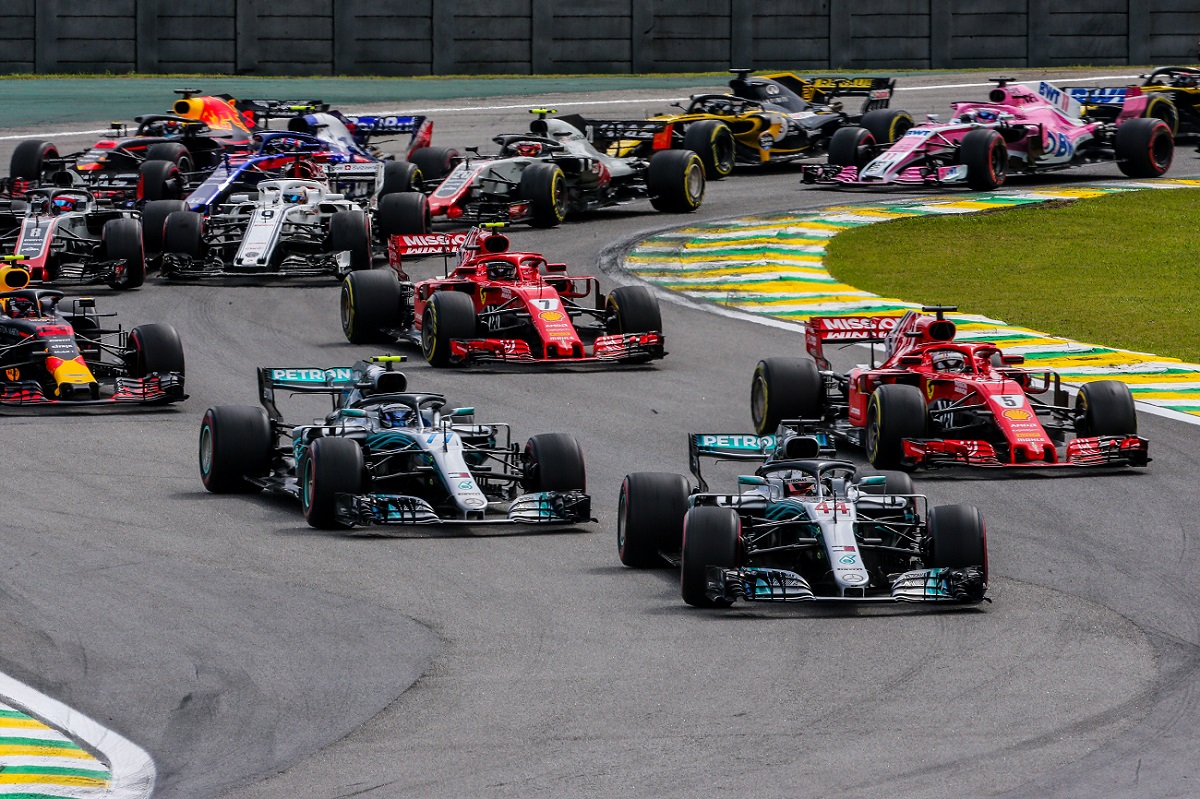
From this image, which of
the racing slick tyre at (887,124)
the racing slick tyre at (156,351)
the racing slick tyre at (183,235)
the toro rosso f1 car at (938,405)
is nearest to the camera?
the toro rosso f1 car at (938,405)

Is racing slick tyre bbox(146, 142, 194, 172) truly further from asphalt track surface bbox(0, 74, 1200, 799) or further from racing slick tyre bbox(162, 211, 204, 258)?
asphalt track surface bbox(0, 74, 1200, 799)

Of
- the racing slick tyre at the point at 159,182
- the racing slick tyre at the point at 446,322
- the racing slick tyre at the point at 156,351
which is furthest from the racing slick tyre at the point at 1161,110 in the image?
the racing slick tyre at the point at 156,351

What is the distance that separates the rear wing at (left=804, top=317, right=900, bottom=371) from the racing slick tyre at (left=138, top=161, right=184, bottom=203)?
56.9 feet

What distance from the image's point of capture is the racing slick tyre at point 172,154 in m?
36.1

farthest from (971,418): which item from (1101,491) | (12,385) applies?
(12,385)

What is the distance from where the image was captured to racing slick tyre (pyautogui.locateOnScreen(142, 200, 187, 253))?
3034 cm

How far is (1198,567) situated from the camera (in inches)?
565

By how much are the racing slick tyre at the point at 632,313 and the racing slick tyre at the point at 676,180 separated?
12257 mm

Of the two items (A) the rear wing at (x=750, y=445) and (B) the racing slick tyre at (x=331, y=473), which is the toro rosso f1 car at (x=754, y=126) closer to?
(A) the rear wing at (x=750, y=445)

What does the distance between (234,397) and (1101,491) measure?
9853 millimetres

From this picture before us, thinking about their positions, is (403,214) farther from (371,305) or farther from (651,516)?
(651,516)

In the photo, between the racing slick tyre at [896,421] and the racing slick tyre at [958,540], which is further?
the racing slick tyre at [896,421]

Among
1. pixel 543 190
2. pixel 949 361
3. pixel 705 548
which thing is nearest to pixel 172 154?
pixel 543 190

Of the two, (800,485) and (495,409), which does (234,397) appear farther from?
(800,485)
